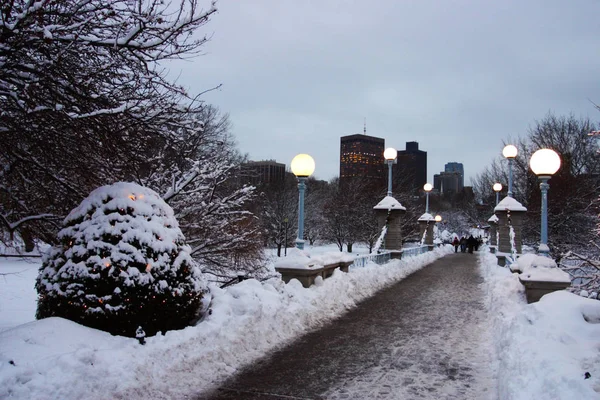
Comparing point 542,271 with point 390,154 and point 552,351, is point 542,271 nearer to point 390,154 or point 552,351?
point 552,351

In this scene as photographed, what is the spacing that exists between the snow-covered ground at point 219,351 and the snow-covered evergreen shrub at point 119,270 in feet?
0.89

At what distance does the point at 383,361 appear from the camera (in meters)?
6.50

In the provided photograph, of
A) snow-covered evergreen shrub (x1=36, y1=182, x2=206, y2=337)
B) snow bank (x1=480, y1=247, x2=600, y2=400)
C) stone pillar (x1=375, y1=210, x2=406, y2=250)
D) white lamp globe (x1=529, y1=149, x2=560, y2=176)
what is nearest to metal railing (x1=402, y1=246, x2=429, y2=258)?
stone pillar (x1=375, y1=210, x2=406, y2=250)

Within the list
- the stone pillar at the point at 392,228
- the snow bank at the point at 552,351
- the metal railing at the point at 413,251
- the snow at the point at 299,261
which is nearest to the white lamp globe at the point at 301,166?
the snow at the point at 299,261

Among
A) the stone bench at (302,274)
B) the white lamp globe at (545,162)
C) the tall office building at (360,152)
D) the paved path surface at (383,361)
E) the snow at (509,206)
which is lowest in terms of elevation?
the paved path surface at (383,361)

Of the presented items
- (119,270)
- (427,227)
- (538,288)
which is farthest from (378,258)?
(427,227)

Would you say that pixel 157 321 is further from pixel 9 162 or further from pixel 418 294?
pixel 418 294

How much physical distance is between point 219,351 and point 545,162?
22.5 feet

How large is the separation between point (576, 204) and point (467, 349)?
72.7 ft

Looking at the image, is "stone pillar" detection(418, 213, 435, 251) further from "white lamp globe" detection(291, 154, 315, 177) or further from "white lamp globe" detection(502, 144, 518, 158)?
"white lamp globe" detection(291, 154, 315, 177)

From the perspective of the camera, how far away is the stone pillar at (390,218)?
19.4 m

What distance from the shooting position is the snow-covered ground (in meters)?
4.11

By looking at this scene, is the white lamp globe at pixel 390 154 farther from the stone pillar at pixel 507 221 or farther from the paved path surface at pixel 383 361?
the paved path surface at pixel 383 361

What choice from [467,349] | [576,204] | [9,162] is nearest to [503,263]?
[576,204]
